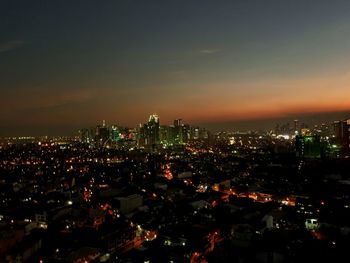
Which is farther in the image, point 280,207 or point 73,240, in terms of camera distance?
point 280,207

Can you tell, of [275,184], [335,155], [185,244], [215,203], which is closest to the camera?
[185,244]

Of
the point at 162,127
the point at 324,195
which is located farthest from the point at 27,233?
the point at 162,127

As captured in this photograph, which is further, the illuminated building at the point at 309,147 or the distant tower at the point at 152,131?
the distant tower at the point at 152,131

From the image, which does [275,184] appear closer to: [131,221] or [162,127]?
[131,221]

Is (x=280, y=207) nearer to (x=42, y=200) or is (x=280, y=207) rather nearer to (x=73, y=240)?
(x=73, y=240)

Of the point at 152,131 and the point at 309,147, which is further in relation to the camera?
the point at 152,131

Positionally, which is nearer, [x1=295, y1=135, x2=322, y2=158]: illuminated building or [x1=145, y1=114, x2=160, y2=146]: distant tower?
[x1=295, y1=135, x2=322, y2=158]: illuminated building

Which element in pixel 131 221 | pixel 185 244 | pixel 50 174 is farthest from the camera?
pixel 50 174

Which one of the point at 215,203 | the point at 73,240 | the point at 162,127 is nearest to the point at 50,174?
the point at 215,203

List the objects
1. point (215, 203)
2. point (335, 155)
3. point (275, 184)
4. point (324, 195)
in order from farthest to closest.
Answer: point (335, 155), point (275, 184), point (324, 195), point (215, 203)
